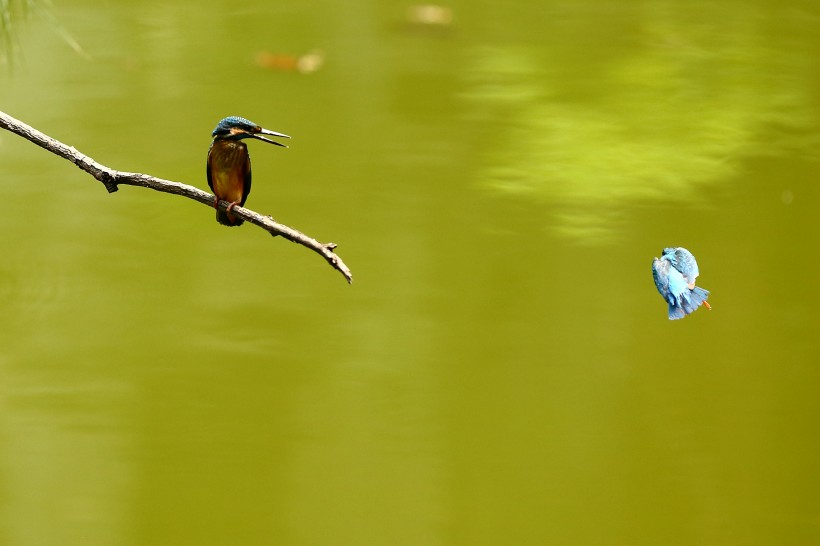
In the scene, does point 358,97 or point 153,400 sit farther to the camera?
point 358,97

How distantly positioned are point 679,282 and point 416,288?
141 centimetres

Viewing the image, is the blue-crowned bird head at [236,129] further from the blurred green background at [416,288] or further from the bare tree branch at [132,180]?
the blurred green background at [416,288]

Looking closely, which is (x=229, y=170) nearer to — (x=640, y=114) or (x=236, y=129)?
(x=236, y=129)

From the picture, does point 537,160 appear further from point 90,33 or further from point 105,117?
point 90,33

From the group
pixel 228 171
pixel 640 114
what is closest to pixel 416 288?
pixel 640 114

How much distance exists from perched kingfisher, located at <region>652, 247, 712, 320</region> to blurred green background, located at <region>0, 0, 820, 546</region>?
91 centimetres

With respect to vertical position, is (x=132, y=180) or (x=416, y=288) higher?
(x=132, y=180)

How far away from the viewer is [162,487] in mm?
1479

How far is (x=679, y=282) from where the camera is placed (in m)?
0.39

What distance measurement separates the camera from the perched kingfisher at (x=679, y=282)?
370mm

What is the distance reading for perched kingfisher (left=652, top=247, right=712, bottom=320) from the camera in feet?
1.21

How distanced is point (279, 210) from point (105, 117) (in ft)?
1.72

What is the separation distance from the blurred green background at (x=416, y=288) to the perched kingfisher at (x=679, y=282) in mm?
908

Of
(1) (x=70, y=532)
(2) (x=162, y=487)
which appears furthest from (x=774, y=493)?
(1) (x=70, y=532)
